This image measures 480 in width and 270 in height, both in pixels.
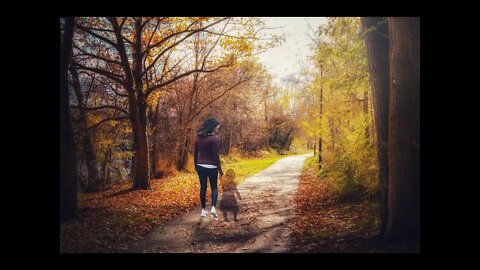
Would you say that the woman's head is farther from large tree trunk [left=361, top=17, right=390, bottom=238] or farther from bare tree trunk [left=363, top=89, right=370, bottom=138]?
bare tree trunk [left=363, top=89, right=370, bottom=138]

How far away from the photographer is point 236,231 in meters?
6.23

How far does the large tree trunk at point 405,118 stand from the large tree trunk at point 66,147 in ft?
16.7

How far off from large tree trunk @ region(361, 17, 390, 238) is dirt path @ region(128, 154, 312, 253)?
6.16 feet

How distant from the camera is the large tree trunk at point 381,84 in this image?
5.38 meters

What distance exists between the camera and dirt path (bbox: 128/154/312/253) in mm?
5660

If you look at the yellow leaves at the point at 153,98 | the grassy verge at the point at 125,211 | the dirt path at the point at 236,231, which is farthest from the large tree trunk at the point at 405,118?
the yellow leaves at the point at 153,98

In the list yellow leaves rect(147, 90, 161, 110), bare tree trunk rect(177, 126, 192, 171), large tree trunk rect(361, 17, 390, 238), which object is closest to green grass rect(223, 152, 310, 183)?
bare tree trunk rect(177, 126, 192, 171)

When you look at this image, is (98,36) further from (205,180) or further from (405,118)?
(405,118)

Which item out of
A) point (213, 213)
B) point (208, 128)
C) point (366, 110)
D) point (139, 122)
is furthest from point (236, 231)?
point (366, 110)

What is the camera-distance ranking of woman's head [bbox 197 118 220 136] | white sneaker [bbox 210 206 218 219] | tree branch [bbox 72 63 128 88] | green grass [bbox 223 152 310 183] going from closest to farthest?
1. white sneaker [bbox 210 206 218 219]
2. woman's head [bbox 197 118 220 136]
3. tree branch [bbox 72 63 128 88]
4. green grass [bbox 223 152 310 183]

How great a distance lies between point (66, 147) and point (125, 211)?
1.62 metres
